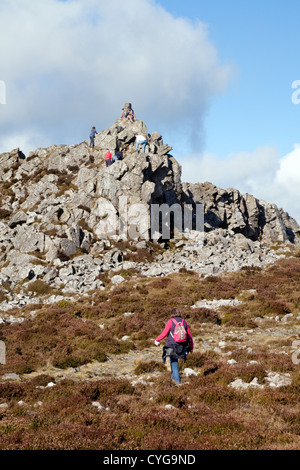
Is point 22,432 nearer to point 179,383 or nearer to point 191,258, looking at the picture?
point 179,383

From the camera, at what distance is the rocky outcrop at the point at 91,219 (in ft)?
109

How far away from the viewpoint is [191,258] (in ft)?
125

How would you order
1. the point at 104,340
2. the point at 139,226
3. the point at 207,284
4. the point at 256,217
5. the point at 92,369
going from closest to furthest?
the point at 92,369 < the point at 104,340 < the point at 207,284 < the point at 139,226 < the point at 256,217

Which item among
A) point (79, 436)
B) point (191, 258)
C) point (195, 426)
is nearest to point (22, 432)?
point (79, 436)

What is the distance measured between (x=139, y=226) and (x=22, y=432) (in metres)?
34.2

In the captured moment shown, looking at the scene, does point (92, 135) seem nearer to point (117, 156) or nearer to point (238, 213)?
point (117, 156)

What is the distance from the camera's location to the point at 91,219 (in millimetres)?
40625

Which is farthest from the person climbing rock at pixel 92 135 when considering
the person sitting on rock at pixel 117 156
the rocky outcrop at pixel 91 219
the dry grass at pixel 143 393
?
the dry grass at pixel 143 393

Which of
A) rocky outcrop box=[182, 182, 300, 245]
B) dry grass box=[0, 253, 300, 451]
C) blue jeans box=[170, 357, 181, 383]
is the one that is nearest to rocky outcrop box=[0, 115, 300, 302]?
rocky outcrop box=[182, 182, 300, 245]

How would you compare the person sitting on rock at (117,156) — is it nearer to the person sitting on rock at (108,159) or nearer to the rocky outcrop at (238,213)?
the person sitting on rock at (108,159)

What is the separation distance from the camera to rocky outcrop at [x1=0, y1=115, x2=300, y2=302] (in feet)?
109

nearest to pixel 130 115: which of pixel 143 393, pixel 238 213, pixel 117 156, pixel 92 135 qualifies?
pixel 92 135

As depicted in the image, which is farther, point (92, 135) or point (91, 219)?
point (92, 135)

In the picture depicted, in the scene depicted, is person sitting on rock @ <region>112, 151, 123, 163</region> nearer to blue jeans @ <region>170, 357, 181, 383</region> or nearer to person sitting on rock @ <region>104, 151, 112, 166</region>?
person sitting on rock @ <region>104, 151, 112, 166</region>
